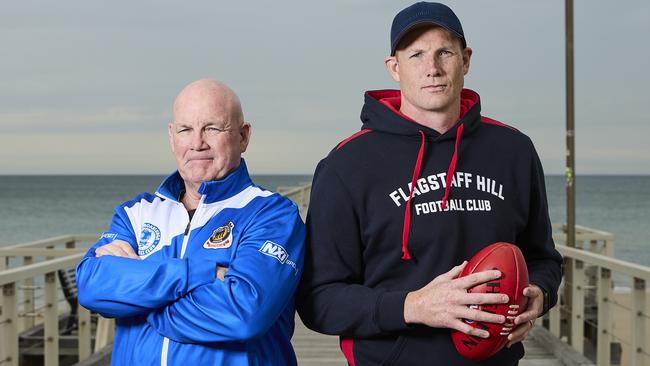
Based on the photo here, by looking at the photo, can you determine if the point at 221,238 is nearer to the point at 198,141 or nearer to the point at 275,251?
the point at 275,251

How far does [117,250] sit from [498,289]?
1105 mm

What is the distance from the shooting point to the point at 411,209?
220 cm

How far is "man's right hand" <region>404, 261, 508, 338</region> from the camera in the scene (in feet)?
6.49

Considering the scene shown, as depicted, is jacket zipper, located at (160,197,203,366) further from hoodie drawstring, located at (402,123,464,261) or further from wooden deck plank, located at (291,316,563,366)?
wooden deck plank, located at (291,316,563,366)

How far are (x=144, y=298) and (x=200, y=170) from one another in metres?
0.41

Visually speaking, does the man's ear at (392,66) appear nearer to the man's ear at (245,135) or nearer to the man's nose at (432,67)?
the man's nose at (432,67)

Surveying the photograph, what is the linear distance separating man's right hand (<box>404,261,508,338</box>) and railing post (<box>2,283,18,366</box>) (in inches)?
112

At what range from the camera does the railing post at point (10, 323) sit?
420 centimetres

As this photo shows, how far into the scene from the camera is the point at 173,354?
219cm

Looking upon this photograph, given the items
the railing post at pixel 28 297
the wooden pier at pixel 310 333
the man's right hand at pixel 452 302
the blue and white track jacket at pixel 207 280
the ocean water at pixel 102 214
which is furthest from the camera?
→ the ocean water at pixel 102 214

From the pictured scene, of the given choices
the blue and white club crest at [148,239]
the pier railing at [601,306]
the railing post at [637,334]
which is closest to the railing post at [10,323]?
the blue and white club crest at [148,239]

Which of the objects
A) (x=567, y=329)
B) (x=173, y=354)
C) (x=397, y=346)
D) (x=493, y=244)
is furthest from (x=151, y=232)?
(x=567, y=329)

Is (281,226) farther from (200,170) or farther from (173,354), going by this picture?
(173,354)

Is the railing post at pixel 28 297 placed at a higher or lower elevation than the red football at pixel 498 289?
lower
